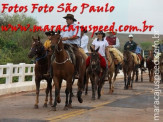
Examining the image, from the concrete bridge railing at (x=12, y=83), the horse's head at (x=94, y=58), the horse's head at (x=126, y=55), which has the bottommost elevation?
the concrete bridge railing at (x=12, y=83)

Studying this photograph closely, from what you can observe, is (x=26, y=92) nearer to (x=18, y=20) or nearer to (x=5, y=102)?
(x=5, y=102)

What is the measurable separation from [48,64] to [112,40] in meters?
9.16

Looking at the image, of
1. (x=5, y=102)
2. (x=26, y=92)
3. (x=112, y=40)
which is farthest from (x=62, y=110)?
(x=112, y=40)

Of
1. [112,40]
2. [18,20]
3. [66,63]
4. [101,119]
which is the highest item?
[18,20]

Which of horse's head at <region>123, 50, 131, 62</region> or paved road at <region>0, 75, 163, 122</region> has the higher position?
horse's head at <region>123, 50, 131, 62</region>

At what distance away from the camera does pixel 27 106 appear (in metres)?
14.8

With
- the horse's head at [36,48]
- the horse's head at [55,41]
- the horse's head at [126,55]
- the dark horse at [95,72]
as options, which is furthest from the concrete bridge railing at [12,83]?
the horse's head at [55,41]

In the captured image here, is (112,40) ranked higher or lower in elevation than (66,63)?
higher

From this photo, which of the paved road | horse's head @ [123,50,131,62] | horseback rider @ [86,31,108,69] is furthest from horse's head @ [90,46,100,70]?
horse's head @ [123,50,131,62]

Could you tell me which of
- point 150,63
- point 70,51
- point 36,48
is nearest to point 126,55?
point 150,63

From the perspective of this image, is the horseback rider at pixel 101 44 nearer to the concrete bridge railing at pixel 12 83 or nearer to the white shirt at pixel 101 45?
the white shirt at pixel 101 45

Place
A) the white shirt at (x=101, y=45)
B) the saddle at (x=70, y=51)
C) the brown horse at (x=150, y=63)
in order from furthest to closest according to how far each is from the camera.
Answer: the brown horse at (x=150, y=63), the white shirt at (x=101, y=45), the saddle at (x=70, y=51)

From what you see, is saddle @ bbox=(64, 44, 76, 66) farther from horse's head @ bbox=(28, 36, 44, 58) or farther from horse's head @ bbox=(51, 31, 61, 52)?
horse's head @ bbox=(28, 36, 44, 58)

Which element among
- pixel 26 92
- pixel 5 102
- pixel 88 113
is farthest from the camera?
pixel 26 92
